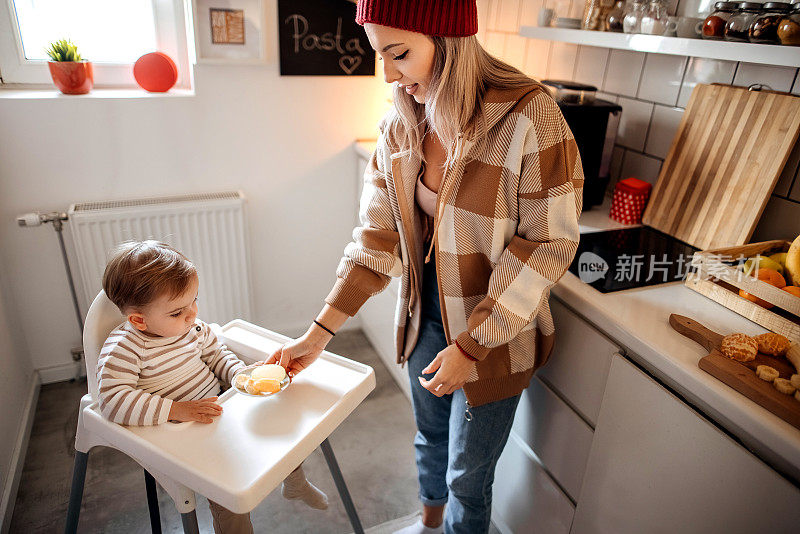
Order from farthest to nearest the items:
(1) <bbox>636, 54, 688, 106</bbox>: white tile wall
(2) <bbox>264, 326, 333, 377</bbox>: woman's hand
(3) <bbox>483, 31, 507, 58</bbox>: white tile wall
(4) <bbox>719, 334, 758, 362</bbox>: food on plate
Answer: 1. (3) <bbox>483, 31, 507, 58</bbox>: white tile wall
2. (1) <bbox>636, 54, 688, 106</bbox>: white tile wall
3. (2) <bbox>264, 326, 333, 377</bbox>: woman's hand
4. (4) <bbox>719, 334, 758, 362</bbox>: food on plate

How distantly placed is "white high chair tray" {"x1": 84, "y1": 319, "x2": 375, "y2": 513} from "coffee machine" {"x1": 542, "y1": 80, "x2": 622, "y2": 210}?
34.3 inches

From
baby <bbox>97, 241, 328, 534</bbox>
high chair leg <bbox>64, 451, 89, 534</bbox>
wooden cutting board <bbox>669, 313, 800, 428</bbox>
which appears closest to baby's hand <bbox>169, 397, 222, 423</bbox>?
baby <bbox>97, 241, 328, 534</bbox>

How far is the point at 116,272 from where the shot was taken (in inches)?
40.7

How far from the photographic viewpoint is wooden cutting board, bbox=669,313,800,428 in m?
0.80

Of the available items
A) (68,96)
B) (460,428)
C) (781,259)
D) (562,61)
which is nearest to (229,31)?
(68,96)

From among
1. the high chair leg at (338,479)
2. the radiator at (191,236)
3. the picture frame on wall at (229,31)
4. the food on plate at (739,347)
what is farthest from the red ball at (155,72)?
the food on plate at (739,347)

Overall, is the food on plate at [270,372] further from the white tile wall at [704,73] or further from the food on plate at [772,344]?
the white tile wall at [704,73]

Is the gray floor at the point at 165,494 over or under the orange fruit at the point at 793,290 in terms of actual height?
under

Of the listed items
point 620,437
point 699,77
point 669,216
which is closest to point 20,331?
point 620,437

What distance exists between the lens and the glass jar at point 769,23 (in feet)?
3.57

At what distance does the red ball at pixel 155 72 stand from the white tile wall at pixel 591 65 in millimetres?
1348

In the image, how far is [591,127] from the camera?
1.51 metres

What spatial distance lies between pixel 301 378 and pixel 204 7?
1308 millimetres

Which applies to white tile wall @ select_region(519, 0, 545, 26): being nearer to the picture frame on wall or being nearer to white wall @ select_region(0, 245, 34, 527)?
the picture frame on wall
